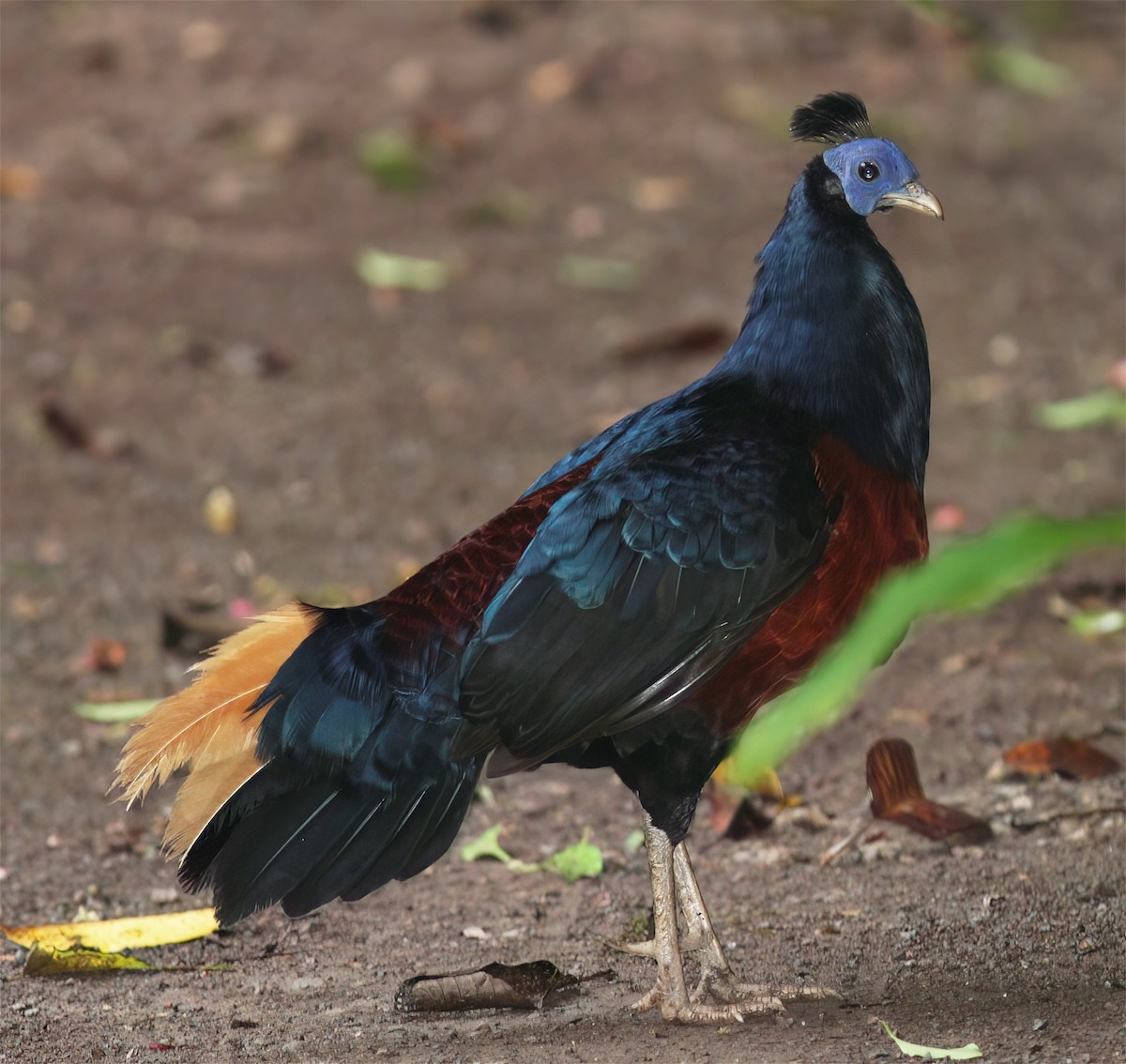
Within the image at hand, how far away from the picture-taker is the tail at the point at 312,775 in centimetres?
331

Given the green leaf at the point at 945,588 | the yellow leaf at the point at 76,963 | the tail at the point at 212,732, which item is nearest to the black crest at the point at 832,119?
the tail at the point at 212,732

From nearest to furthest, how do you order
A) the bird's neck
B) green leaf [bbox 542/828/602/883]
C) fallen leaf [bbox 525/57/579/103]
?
the bird's neck
green leaf [bbox 542/828/602/883]
fallen leaf [bbox 525/57/579/103]

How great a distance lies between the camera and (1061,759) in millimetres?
4434

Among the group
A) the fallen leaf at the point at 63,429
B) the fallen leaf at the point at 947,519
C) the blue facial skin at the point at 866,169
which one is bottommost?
the fallen leaf at the point at 947,519

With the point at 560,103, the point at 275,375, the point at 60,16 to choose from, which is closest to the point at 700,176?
the point at 560,103

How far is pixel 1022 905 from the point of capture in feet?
12.2

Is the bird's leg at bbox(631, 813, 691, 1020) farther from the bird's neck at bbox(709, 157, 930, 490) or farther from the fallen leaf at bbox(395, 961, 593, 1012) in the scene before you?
the bird's neck at bbox(709, 157, 930, 490)

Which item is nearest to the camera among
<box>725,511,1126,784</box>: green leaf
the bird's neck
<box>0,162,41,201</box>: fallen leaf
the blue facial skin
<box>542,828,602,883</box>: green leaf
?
<box>725,511,1126,784</box>: green leaf

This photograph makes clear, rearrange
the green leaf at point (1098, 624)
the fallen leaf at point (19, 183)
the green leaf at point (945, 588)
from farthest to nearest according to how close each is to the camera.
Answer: the fallen leaf at point (19, 183), the green leaf at point (1098, 624), the green leaf at point (945, 588)

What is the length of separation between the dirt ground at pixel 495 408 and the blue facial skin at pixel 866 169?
163 centimetres

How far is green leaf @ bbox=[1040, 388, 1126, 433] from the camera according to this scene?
6.52m

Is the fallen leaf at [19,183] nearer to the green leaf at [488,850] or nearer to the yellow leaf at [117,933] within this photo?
the green leaf at [488,850]

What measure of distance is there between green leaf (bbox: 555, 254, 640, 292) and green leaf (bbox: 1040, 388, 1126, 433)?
2.25 meters

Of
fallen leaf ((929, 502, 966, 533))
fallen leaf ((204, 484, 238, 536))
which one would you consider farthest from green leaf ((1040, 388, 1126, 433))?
fallen leaf ((204, 484, 238, 536))
